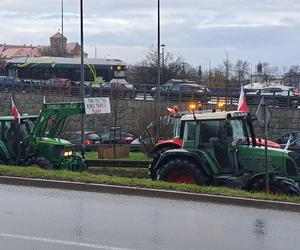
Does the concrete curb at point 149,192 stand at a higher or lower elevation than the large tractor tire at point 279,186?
lower

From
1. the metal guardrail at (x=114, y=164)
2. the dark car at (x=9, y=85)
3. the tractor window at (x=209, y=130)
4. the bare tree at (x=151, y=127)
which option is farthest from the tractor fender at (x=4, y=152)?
the dark car at (x=9, y=85)

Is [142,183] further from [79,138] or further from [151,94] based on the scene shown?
[151,94]

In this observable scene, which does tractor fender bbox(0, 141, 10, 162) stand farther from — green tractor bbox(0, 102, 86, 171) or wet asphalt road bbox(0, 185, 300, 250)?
wet asphalt road bbox(0, 185, 300, 250)

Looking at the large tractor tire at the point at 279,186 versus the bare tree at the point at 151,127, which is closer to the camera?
the large tractor tire at the point at 279,186

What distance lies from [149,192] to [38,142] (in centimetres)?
665

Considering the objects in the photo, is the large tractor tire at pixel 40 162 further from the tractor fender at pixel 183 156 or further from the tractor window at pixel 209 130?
A: the tractor window at pixel 209 130

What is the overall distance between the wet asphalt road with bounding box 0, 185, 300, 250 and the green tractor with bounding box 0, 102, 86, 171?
18.8 feet

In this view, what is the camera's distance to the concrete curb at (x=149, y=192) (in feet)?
37.3

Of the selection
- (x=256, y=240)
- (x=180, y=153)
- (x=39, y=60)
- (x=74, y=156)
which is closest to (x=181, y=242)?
(x=256, y=240)

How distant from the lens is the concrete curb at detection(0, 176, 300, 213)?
11374 mm

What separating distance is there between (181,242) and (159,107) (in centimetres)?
2322

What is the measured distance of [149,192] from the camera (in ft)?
41.1

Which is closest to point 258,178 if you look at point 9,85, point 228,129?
point 228,129

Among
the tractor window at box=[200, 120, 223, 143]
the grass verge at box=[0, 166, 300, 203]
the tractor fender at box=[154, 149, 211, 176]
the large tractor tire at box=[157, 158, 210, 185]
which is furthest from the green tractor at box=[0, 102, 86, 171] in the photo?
the tractor window at box=[200, 120, 223, 143]
